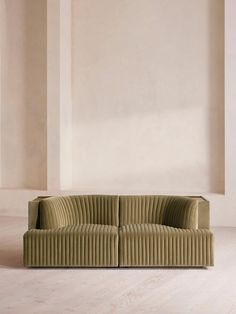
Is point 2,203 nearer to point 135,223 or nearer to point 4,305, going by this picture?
point 135,223

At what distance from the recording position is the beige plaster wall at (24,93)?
1319 cm

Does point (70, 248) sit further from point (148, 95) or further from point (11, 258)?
point (148, 95)

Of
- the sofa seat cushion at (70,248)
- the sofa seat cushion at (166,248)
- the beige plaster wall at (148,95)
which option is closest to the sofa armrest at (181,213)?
the sofa seat cushion at (166,248)

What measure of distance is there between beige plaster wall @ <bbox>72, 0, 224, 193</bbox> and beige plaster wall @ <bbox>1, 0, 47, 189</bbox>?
68 centimetres

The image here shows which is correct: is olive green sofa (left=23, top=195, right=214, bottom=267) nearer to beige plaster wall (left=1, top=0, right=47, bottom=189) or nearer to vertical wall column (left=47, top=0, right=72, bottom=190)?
vertical wall column (left=47, top=0, right=72, bottom=190)

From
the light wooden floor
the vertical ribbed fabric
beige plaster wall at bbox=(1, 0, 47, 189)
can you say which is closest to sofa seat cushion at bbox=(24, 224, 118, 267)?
the light wooden floor

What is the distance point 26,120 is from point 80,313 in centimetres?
762

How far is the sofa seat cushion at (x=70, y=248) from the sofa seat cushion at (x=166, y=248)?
156mm

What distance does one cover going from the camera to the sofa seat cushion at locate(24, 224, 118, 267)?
8109mm

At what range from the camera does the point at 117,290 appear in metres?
7.13

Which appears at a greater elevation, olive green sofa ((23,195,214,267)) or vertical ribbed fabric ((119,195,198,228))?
vertical ribbed fabric ((119,195,198,228))

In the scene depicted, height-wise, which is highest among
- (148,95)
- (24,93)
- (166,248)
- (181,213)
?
(24,93)

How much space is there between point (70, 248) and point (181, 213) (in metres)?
1.49

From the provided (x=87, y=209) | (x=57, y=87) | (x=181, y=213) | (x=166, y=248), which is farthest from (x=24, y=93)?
(x=166, y=248)
